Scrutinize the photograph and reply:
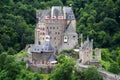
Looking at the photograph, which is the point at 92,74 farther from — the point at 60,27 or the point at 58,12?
the point at 58,12

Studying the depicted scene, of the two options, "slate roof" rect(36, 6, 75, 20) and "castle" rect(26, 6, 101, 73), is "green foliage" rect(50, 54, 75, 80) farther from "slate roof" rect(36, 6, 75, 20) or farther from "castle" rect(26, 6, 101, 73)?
"slate roof" rect(36, 6, 75, 20)

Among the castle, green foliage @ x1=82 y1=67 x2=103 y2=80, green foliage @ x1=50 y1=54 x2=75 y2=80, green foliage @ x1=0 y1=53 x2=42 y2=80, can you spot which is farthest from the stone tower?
green foliage @ x1=82 y1=67 x2=103 y2=80

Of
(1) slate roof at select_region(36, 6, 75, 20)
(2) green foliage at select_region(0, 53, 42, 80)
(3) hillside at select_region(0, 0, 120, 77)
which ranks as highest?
(1) slate roof at select_region(36, 6, 75, 20)

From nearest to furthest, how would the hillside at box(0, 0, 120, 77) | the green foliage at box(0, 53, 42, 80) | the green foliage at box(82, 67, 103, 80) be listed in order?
the green foliage at box(82, 67, 103, 80), the green foliage at box(0, 53, 42, 80), the hillside at box(0, 0, 120, 77)

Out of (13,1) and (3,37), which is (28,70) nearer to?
(3,37)

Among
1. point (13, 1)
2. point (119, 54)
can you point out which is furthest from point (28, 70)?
point (13, 1)

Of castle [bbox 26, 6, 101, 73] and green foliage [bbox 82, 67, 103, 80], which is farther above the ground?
castle [bbox 26, 6, 101, 73]

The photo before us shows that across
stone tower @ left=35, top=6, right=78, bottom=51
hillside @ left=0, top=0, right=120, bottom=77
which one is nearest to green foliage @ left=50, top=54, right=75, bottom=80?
stone tower @ left=35, top=6, right=78, bottom=51

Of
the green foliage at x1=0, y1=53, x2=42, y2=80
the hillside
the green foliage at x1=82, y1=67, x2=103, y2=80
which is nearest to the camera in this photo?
the green foliage at x1=82, y1=67, x2=103, y2=80

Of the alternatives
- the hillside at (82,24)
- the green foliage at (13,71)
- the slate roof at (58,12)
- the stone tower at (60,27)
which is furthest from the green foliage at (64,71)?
the hillside at (82,24)

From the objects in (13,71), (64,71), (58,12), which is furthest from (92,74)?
(58,12)

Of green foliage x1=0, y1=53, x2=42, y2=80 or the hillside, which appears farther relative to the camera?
the hillside
